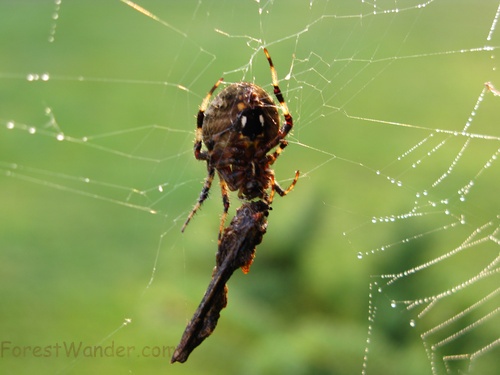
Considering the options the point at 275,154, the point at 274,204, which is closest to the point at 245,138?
the point at 275,154

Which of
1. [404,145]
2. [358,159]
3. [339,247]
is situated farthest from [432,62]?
[339,247]

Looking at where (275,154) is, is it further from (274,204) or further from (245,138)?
(274,204)

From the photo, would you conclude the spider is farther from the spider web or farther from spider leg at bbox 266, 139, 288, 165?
the spider web

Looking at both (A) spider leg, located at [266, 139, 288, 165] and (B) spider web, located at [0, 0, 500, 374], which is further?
(B) spider web, located at [0, 0, 500, 374]

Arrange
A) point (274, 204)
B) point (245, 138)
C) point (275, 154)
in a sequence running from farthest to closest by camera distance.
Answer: point (274, 204), point (275, 154), point (245, 138)

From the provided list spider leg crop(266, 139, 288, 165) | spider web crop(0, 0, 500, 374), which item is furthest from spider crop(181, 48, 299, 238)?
spider web crop(0, 0, 500, 374)
